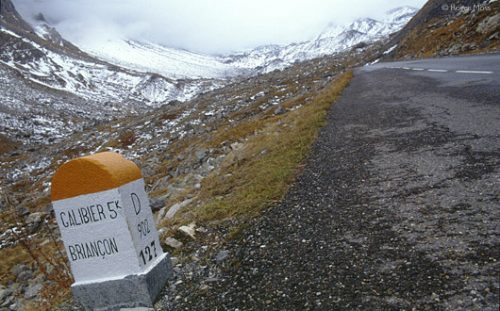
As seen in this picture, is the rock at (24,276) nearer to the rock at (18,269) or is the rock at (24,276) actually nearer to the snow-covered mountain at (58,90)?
the rock at (18,269)

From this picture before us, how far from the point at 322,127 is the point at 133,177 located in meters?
7.77

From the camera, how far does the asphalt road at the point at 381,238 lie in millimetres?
3262

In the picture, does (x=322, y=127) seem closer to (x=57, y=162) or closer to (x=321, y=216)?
(x=321, y=216)

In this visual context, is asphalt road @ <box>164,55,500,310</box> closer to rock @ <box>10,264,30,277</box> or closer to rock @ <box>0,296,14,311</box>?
rock @ <box>0,296,14,311</box>

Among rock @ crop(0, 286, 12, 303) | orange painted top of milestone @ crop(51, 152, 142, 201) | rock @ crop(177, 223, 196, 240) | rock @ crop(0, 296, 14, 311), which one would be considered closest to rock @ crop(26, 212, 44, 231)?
rock @ crop(0, 286, 12, 303)

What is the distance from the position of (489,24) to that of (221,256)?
121ft

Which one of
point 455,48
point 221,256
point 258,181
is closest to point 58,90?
point 455,48

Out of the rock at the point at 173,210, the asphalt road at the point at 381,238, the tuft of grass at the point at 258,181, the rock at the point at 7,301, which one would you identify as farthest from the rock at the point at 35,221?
the asphalt road at the point at 381,238

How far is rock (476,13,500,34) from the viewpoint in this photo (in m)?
32.3

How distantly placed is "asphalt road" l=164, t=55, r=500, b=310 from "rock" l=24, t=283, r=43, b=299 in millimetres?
6322

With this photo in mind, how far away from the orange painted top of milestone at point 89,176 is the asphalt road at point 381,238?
141cm

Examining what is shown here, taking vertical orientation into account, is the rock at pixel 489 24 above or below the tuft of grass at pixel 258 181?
above

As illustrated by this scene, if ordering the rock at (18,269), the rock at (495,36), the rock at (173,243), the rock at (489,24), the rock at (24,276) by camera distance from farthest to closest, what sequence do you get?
the rock at (489,24) < the rock at (495,36) < the rock at (18,269) < the rock at (24,276) < the rock at (173,243)

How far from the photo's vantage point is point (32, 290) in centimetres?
954
